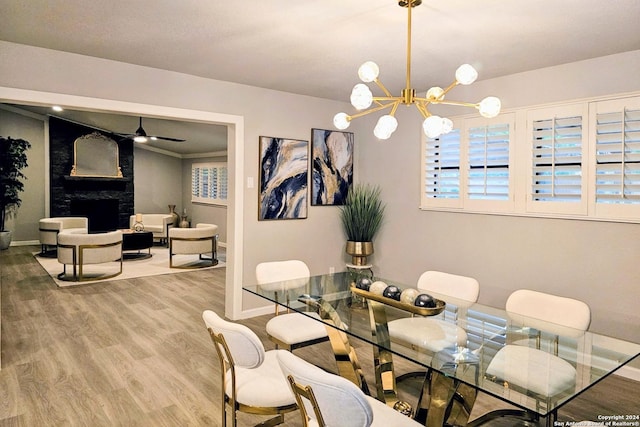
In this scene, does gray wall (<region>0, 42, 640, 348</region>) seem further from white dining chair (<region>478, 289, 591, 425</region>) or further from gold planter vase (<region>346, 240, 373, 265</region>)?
white dining chair (<region>478, 289, 591, 425</region>)

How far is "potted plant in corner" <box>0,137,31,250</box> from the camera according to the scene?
26.6ft

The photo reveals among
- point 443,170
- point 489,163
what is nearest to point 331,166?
point 443,170

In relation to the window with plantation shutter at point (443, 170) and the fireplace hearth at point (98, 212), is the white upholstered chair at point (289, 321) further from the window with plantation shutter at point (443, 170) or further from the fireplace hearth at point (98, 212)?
the fireplace hearth at point (98, 212)

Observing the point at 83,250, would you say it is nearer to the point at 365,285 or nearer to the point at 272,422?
the point at 272,422

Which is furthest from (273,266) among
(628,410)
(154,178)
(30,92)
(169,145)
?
(154,178)

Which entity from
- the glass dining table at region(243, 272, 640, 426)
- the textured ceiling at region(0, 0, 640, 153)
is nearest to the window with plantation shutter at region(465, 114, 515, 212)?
the textured ceiling at region(0, 0, 640, 153)

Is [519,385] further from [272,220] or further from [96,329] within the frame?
[96,329]

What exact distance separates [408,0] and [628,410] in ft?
9.55

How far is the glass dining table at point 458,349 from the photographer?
5.27 feet

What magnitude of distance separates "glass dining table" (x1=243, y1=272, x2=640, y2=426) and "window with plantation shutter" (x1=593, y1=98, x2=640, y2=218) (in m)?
→ 1.51

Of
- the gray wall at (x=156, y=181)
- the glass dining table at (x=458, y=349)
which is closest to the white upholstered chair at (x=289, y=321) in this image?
the glass dining table at (x=458, y=349)

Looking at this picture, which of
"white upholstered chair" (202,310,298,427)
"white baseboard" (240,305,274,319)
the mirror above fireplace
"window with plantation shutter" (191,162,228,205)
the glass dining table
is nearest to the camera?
the glass dining table

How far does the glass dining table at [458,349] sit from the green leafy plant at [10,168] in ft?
25.6

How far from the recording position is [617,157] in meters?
3.24
